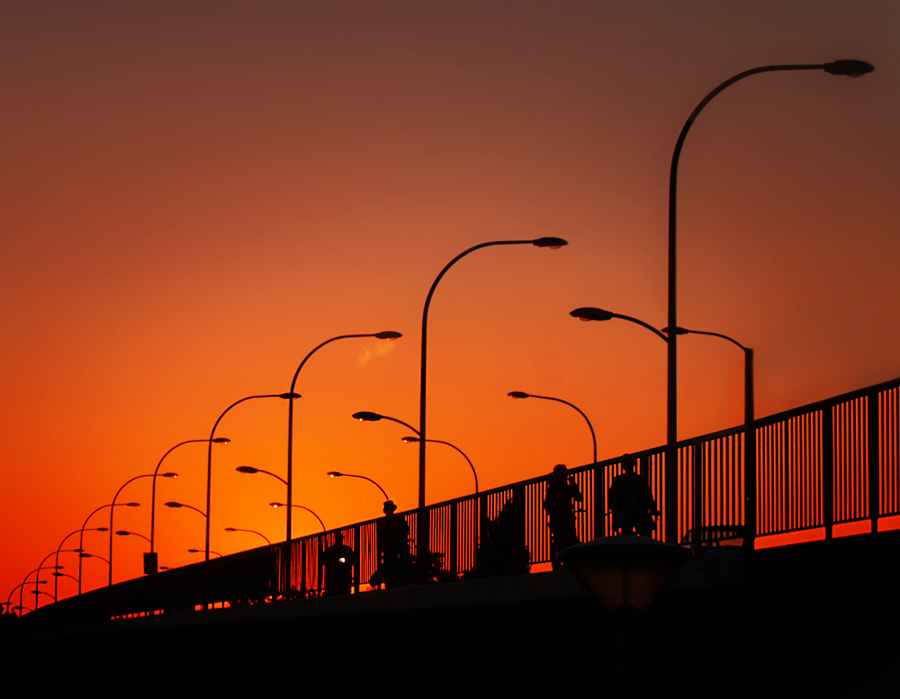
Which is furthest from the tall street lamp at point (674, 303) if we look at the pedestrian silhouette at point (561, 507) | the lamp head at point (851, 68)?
the pedestrian silhouette at point (561, 507)

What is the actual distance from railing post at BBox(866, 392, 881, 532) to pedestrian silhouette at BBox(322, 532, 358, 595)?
16.8m

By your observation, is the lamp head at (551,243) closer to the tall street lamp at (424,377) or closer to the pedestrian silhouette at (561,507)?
the tall street lamp at (424,377)

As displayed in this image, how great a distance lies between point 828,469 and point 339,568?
1685 cm

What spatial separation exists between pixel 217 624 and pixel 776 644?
84.6ft

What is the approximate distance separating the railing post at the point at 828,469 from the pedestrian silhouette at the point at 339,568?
16069 millimetres

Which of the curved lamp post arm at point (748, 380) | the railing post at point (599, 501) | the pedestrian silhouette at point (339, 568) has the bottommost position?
the pedestrian silhouette at point (339, 568)

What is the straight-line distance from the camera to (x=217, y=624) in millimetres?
37250

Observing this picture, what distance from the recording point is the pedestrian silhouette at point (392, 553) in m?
26.0

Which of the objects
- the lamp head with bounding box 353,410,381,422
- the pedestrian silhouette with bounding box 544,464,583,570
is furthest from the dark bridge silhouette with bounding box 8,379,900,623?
the lamp head with bounding box 353,410,381,422

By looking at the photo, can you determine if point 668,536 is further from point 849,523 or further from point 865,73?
point 865,73

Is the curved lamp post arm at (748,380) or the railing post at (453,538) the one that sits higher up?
the curved lamp post arm at (748,380)

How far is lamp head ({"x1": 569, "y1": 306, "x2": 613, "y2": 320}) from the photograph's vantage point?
30125 millimetres

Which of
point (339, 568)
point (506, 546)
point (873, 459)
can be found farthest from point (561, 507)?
point (339, 568)

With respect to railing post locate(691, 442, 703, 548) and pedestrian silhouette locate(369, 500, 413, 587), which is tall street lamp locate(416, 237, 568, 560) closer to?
pedestrian silhouette locate(369, 500, 413, 587)
